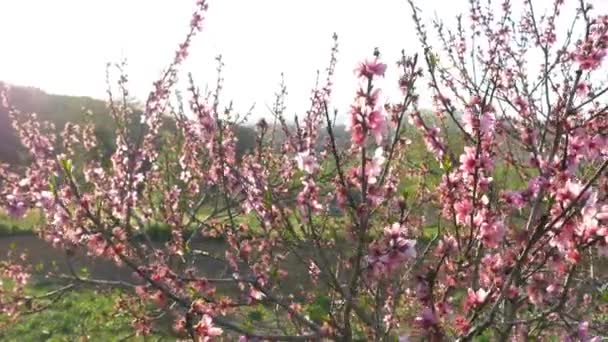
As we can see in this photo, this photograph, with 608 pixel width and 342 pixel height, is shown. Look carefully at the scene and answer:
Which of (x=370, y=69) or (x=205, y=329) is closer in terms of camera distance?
(x=370, y=69)

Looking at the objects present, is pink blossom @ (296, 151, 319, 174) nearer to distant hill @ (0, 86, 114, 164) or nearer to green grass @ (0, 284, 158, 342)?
green grass @ (0, 284, 158, 342)

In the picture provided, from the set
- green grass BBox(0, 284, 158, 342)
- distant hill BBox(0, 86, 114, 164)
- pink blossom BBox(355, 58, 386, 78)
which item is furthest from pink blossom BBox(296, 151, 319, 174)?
distant hill BBox(0, 86, 114, 164)

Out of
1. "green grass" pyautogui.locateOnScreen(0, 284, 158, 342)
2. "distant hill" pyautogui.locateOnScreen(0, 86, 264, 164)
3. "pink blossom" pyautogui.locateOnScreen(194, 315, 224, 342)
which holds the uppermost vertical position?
"distant hill" pyautogui.locateOnScreen(0, 86, 264, 164)

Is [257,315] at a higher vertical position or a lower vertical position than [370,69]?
lower

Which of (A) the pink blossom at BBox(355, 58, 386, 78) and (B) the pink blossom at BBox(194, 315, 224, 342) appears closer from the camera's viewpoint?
(A) the pink blossom at BBox(355, 58, 386, 78)

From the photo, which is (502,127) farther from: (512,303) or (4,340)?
(4,340)

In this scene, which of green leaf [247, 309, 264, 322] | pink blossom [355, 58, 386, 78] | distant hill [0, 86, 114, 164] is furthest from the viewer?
distant hill [0, 86, 114, 164]

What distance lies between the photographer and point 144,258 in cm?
383

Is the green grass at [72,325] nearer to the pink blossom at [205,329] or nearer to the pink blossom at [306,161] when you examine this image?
the pink blossom at [205,329]

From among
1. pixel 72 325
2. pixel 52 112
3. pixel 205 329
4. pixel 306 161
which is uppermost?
pixel 306 161

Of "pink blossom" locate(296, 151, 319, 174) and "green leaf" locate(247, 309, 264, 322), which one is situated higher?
"pink blossom" locate(296, 151, 319, 174)

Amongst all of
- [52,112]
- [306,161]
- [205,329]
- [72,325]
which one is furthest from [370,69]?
[52,112]

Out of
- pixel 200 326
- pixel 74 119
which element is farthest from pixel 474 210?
pixel 74 119

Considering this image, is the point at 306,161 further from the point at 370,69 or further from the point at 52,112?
the point at 52,112
